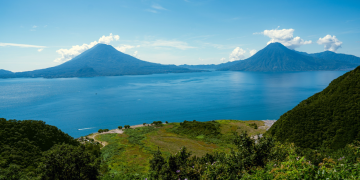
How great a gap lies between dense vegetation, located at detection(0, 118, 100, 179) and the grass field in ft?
14.1

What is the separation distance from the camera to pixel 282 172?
22.6 ft

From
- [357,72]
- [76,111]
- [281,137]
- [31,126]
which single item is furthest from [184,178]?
[76,111]

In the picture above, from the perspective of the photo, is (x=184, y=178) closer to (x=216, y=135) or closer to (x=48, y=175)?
(x=48, y=175)

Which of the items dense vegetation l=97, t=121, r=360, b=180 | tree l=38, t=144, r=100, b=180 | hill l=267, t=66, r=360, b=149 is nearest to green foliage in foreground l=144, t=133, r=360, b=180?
dense vegetation l=97, t=121, r=360, b=180

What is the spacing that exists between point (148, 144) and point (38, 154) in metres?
18.4

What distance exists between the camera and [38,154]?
2620 cm

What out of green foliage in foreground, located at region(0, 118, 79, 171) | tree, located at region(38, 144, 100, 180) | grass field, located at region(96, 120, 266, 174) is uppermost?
tree, located at region(38, 144, 100, 180)

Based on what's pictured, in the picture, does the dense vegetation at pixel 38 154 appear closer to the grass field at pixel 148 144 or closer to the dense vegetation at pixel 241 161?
the grass field at pixel 148 144

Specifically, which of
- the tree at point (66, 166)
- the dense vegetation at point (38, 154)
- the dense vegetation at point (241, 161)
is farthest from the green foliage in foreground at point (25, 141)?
the tree at point (66, 166)

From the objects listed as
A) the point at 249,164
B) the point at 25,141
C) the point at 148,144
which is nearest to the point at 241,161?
the point at 249,164

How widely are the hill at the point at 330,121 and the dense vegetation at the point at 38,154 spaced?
1079 inches

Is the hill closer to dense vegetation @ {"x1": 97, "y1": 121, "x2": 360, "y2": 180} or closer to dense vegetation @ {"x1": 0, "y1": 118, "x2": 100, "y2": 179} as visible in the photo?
dense vegetation @ {"x1": 97, "y1": 121, "x2": 360, "y2": 180}

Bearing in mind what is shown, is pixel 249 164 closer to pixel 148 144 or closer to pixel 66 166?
pixel 66 166

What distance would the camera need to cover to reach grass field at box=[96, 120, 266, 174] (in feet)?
94.1
